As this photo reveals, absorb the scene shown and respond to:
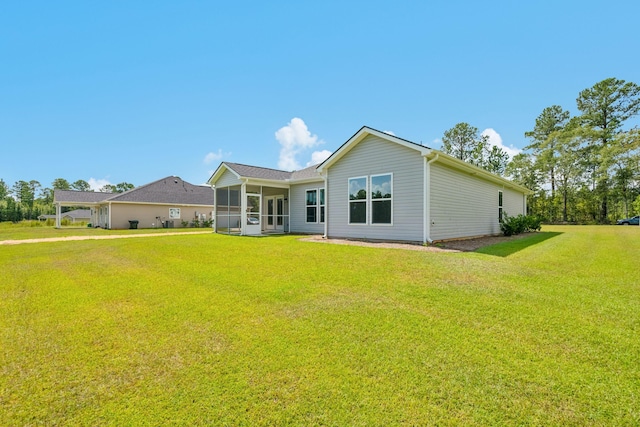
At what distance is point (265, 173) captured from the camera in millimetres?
17422

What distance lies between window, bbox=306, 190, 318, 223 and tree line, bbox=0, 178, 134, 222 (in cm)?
6930

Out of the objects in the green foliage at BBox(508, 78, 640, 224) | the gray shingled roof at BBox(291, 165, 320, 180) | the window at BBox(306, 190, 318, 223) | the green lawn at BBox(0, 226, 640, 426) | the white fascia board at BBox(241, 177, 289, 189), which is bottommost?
the green lawn at BBox(0, 226, 640, 426)

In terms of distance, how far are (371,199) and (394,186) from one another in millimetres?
1089

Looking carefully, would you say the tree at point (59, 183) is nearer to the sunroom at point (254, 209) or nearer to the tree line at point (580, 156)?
the sunroom at point (254, 209)

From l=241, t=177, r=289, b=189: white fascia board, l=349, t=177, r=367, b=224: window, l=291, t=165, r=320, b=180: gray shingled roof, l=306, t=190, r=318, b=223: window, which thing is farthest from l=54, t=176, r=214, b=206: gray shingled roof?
l=349, t=177, r=367, b=224: window

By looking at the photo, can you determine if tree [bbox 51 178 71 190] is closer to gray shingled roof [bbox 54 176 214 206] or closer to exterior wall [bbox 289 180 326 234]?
gray shingled roof [bbox 54 176 214 206]

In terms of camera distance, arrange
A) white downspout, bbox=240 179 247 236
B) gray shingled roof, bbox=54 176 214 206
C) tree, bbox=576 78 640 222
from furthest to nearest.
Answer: tree, bbox=576 78 640 222 → gray shingled roof, bbox=54 176 214 206 → white downspout, bbox=240 179 247 236

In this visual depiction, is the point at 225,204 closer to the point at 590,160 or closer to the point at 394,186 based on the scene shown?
the point at 394,186

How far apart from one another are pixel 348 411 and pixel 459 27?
14.1 metres

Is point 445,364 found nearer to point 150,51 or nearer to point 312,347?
point 312,347

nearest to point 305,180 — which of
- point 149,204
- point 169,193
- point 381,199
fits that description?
point 381,199

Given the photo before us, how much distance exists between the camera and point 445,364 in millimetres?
2705

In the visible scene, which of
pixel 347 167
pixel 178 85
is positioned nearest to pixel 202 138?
pixel 178 85

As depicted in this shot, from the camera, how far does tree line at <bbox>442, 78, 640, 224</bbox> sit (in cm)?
3095
